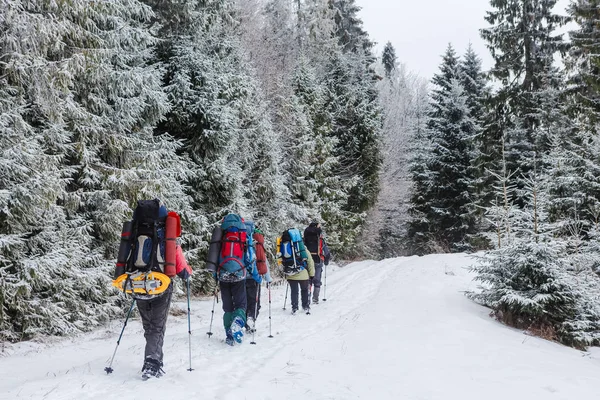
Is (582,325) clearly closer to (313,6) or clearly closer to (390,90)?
(313,6)

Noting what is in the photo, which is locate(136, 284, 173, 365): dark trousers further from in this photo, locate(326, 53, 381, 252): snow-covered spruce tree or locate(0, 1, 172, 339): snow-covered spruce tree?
locate(326, 53, 381, 252): snow-covered spruce tree

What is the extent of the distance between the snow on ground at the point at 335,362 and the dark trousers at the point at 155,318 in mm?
411

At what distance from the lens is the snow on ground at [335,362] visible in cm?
507

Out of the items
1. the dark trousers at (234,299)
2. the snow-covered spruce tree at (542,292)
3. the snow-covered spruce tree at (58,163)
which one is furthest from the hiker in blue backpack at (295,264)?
the snow-covered spruce tree at (542,292)

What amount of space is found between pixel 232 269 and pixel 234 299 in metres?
0.54

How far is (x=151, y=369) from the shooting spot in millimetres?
5227

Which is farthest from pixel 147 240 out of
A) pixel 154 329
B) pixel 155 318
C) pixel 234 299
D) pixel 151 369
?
pixel 234 299

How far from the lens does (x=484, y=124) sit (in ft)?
79.0

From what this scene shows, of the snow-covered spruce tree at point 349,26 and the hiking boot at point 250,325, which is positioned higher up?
the snow-covered spruce tree at point 349,26

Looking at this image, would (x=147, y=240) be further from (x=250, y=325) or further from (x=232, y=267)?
(x=250, y=325)

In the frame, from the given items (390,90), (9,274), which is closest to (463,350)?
(9,274)

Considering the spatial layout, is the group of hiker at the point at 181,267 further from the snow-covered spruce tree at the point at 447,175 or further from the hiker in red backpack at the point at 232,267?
the snow-covered spruce tree at the point at 447,175

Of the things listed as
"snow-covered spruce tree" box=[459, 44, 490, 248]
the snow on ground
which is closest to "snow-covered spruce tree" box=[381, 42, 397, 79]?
"snow-covered spruce tree" box=[459, 44, 490, 248]

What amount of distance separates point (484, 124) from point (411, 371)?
827 inches
